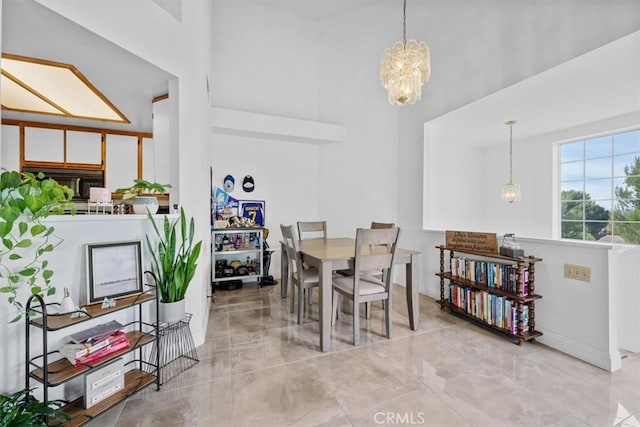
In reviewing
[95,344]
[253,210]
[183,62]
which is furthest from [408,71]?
[253,210]

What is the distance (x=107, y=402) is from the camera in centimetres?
160

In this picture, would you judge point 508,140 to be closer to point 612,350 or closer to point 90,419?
point 612,350

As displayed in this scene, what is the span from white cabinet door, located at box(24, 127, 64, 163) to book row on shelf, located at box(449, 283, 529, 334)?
16.6ft

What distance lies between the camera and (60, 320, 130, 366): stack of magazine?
152 centimetres

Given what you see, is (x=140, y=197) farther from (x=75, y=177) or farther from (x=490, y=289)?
(x=490, y=289)

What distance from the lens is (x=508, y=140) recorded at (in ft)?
16.8

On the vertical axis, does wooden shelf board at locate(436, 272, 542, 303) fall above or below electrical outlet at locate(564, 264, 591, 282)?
below

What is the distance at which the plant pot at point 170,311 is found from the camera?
6.59ft

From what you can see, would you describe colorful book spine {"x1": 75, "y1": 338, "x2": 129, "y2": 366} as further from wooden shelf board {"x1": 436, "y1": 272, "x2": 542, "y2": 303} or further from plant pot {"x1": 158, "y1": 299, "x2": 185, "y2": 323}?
wooden shelf board {"x1": 436, "y1": 272, "x2": 542, "y2": 303}

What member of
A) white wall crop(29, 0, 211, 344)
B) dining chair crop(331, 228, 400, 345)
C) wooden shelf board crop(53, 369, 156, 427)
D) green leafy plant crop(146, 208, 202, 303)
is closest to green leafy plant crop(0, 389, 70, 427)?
wooden shelf board crop(53, 369, 156, 427)

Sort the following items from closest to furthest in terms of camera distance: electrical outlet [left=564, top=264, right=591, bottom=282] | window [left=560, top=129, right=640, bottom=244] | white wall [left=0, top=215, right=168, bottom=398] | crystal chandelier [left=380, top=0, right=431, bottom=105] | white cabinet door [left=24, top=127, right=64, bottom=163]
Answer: white wall [left=0, top=215, right=168, bottom=398]
electrical outlet [left=564, top=264, right=591, bottom=282]
crystal chandelier [left=380, top=0, right=431, bottom=105]
white cabinet door [left=24, top=127, right=64, bottom=163]
window [left=560, top=129, right=640, bottom=244]

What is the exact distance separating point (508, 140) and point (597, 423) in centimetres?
466

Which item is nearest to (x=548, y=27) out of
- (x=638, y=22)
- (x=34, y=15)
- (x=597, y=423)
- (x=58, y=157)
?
(x=638, y=22)

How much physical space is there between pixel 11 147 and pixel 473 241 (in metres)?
5.41
